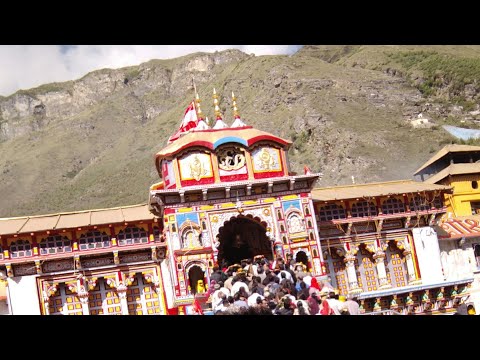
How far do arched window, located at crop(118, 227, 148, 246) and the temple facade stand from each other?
0.13ft

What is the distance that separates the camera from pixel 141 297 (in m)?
28.0

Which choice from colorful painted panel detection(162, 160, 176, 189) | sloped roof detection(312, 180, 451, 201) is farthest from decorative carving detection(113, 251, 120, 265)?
sloped roof detection(312, 180, 451, 201)

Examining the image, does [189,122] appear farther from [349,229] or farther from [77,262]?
[349,229]

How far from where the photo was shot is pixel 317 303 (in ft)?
53.9

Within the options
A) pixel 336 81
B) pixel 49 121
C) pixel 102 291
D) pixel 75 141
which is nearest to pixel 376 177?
→ pixel 336 81

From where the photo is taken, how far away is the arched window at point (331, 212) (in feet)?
98.8

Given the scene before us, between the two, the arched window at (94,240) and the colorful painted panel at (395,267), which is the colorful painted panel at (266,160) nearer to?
the arched window at (94,240)

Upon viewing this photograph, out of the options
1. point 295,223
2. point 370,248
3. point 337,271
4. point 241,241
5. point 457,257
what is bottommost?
point 457,257

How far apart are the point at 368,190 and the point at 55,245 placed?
A: 14.0 meters

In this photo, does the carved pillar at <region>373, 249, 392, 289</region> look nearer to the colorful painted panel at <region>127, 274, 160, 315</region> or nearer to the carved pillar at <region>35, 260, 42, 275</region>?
the colorful painted panel at <region>127, 274, 160, 315</region>

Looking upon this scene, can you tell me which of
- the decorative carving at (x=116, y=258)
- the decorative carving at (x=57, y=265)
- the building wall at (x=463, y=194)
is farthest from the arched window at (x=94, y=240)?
the building wall at (x=463, y=194)

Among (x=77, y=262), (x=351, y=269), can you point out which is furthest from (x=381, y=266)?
(x=77, y=262)

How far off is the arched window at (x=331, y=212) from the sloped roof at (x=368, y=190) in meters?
0.46
